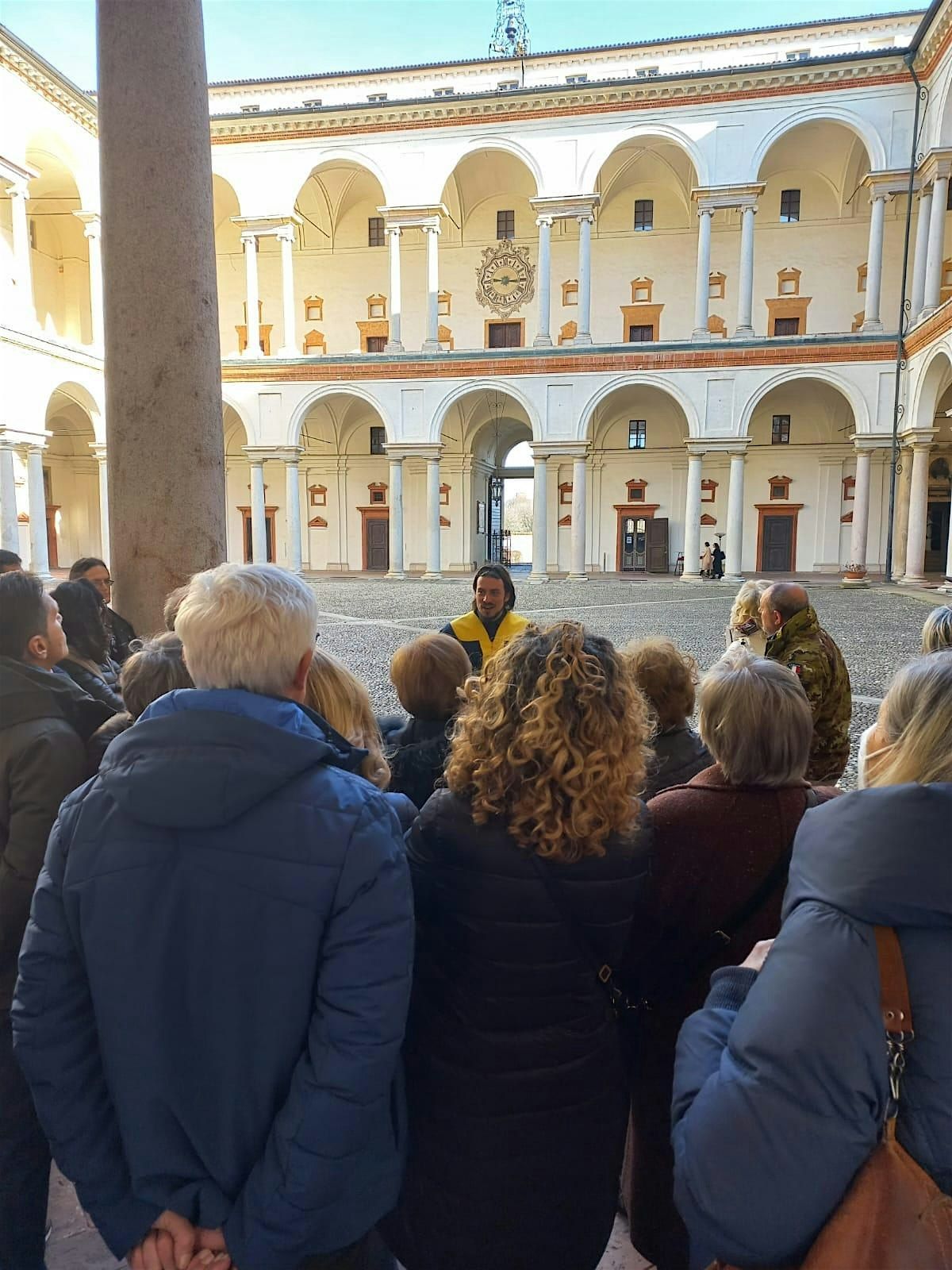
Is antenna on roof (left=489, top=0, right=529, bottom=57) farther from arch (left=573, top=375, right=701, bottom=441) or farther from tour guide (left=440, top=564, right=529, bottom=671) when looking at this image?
Answer: tour guide (left=440, top=564, right=529, bottom=671)

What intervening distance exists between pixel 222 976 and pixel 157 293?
2730 millimetres

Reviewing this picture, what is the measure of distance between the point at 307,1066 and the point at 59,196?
99.5 ft

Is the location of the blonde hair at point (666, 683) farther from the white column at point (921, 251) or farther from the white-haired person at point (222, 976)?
the white column at point (921, 251)

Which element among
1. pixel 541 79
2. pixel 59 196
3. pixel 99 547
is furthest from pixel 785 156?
pixel 99 547

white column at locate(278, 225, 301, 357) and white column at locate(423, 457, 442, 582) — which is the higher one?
white column at locate(278, 225, 301, 357)

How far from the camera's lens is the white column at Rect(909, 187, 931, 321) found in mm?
21328

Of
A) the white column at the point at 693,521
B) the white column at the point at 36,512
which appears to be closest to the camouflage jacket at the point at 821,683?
the white column at the point at 693,521

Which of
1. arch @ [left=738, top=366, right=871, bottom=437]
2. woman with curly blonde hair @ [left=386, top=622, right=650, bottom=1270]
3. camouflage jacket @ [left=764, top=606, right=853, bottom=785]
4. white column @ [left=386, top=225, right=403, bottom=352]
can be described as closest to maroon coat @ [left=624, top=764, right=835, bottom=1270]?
woman with curly blonde hair @ [left=386, top=622, right=650, bottom=1270]

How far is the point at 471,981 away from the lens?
4.78ft

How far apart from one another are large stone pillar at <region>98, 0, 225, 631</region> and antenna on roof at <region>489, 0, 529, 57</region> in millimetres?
36569

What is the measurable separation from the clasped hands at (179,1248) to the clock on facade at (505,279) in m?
30.1

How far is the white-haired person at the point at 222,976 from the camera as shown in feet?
4.02

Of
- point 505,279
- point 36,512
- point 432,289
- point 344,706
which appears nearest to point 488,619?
point 344,706

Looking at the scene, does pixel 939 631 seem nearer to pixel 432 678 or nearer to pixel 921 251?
pixel 432 678
